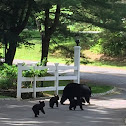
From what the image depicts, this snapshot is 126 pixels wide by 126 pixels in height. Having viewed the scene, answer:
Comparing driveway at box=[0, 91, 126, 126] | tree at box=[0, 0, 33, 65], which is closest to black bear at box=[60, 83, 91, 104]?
driveway at box=[0, 91, 126, 126]

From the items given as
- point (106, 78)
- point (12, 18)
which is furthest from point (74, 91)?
point (106, 78)

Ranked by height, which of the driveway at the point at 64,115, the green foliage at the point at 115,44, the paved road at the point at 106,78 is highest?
the green foliage at the point at 115,44

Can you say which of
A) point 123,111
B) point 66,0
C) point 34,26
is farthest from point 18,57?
point 123,111

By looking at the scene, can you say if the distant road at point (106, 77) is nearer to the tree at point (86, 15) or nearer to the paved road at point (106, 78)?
the paved road at point (106, 78)

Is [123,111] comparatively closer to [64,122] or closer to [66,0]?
[64,122]

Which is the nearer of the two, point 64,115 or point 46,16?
point 64,115

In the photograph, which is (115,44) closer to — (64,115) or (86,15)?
(86,15)

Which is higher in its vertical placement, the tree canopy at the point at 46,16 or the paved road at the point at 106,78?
the tree canopy at the point at 46,16

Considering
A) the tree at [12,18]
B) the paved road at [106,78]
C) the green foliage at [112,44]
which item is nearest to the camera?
the tree at [12,18]

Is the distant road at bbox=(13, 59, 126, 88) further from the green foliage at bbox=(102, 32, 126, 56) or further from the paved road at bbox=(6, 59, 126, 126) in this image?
the green foliage at bbox=(102, 32, 126, 56)

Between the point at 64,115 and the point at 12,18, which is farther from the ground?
the point at 12,18

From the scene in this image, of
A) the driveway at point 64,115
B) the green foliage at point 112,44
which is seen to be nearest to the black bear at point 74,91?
the driveway at point 64,115

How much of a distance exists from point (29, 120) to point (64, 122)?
0.86 metres

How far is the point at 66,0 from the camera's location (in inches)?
586
